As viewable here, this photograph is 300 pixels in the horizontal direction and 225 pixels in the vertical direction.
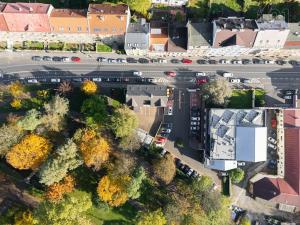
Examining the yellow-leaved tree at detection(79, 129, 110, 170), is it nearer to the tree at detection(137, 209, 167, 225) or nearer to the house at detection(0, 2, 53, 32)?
the tree at detection(137, 209, 167, 225)

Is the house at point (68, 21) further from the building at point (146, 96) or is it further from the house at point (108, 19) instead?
the building at point (146, 96)

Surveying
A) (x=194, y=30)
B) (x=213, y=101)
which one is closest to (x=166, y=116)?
(x=213, y=101)

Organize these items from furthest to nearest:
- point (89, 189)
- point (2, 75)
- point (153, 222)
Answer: point (2, 75), point (89, 189), point (153, 222)

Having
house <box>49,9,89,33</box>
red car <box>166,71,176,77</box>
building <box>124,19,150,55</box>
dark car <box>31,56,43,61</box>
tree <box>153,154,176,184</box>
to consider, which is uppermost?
house <box>49,9,89,33</box>

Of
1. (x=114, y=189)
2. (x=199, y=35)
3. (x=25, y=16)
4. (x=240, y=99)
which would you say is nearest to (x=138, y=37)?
(x=199, y=35)

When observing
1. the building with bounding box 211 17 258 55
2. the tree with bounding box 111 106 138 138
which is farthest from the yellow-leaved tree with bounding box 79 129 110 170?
the building with bounding box 211 17 258 55

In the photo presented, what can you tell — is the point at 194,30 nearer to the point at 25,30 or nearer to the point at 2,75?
the point at 25,30

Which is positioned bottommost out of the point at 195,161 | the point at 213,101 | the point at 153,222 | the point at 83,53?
the point at 153,222
